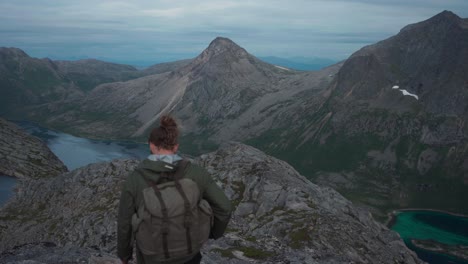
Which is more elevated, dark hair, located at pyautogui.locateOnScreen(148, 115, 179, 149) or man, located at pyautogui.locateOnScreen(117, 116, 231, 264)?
dark hair, located at pyautogui.locateOnScreen(148, 115, 179, 149)

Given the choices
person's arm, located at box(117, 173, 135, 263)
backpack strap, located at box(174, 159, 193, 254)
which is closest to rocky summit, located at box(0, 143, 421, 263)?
person's arm, located at box(117, 173, 135, 263)

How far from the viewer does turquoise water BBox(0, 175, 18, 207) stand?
116000 millimetres

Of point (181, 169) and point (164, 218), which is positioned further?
point (181, 169)

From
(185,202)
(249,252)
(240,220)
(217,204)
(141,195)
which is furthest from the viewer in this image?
(240,220)

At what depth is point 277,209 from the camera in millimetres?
59625

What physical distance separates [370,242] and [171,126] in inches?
1805

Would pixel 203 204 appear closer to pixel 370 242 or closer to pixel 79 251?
pixel 79 251

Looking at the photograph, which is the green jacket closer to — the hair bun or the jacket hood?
the jacket hood

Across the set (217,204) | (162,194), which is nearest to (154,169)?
→ (162,194)

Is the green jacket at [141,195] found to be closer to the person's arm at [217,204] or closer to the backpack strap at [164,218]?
the person's arm at [217,204]

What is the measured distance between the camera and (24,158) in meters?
158

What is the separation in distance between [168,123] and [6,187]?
132 meters

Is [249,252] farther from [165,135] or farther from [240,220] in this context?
[165,135]

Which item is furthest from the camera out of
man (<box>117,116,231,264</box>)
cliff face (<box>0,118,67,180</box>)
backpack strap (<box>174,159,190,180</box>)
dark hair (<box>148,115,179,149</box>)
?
cliff face (<box>0,118,67,180</box>)
